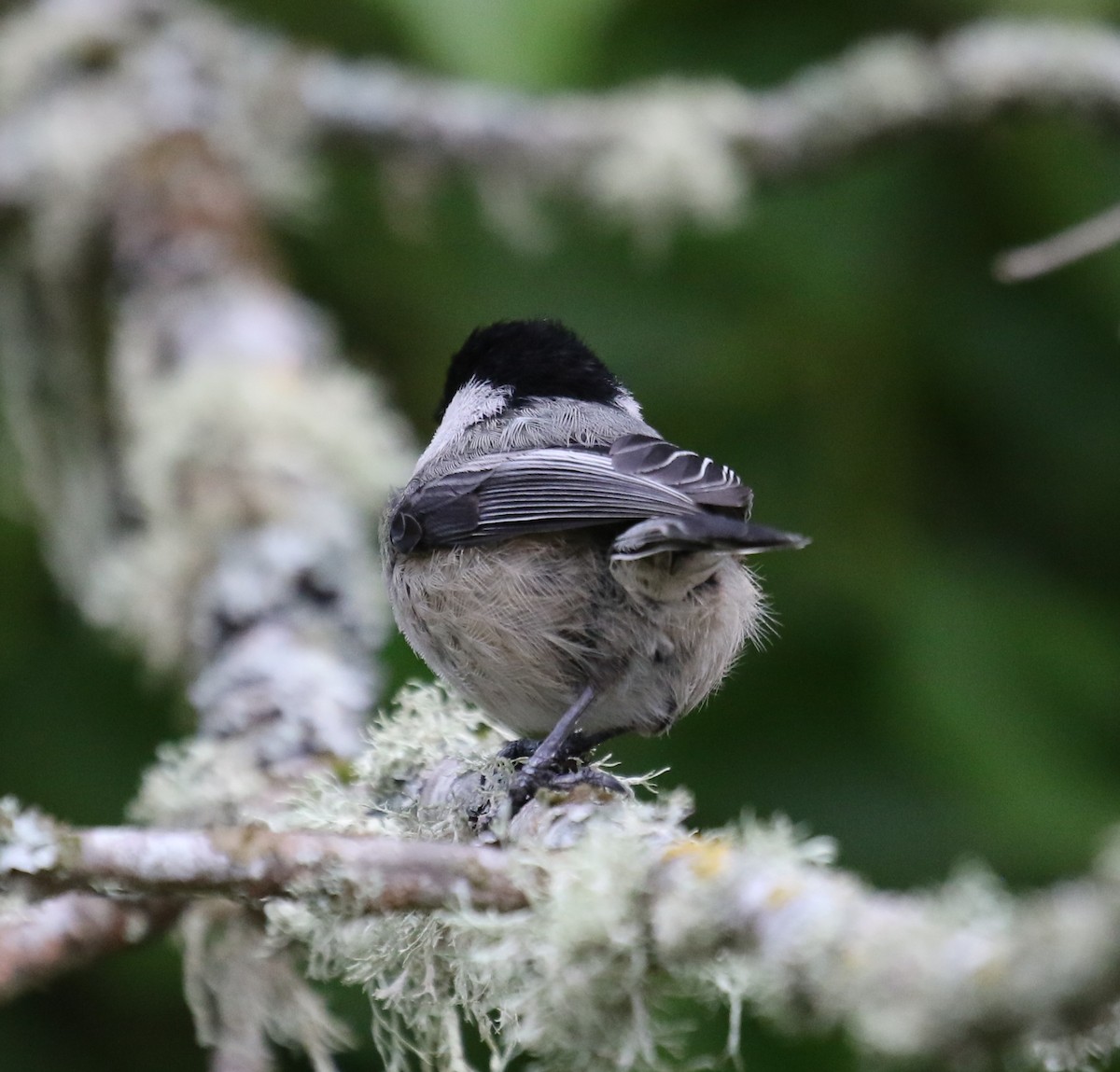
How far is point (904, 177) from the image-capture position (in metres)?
3.65

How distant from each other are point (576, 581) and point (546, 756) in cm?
30

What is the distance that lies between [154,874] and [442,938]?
0.35 metres

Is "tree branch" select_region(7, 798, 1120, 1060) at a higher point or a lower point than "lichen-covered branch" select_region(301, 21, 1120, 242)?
lower

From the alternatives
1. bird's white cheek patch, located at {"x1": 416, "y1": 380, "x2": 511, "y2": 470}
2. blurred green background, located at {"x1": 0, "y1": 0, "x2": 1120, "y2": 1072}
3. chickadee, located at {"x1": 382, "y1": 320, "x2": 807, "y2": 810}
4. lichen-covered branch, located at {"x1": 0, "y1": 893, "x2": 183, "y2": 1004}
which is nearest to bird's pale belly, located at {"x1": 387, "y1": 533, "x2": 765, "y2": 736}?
chickadee, located at {"x1": 382, "y1": 320, "x2": 807, "y2": 810}

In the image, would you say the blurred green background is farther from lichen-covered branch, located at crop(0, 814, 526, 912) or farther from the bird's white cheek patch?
lichen-covered branch, located at crop(0, 814, 526, 912)

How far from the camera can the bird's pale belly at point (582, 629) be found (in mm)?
1978

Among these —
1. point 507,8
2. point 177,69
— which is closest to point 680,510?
point 507,8

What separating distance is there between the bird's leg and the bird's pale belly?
35mm

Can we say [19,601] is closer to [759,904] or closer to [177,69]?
[177,69]

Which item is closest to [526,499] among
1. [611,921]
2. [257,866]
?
[257,866]

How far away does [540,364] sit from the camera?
2.50 m

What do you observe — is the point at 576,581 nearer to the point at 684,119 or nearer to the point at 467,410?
the point at 467,410

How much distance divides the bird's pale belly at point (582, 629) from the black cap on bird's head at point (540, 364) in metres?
0.47

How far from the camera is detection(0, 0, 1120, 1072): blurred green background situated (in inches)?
116
